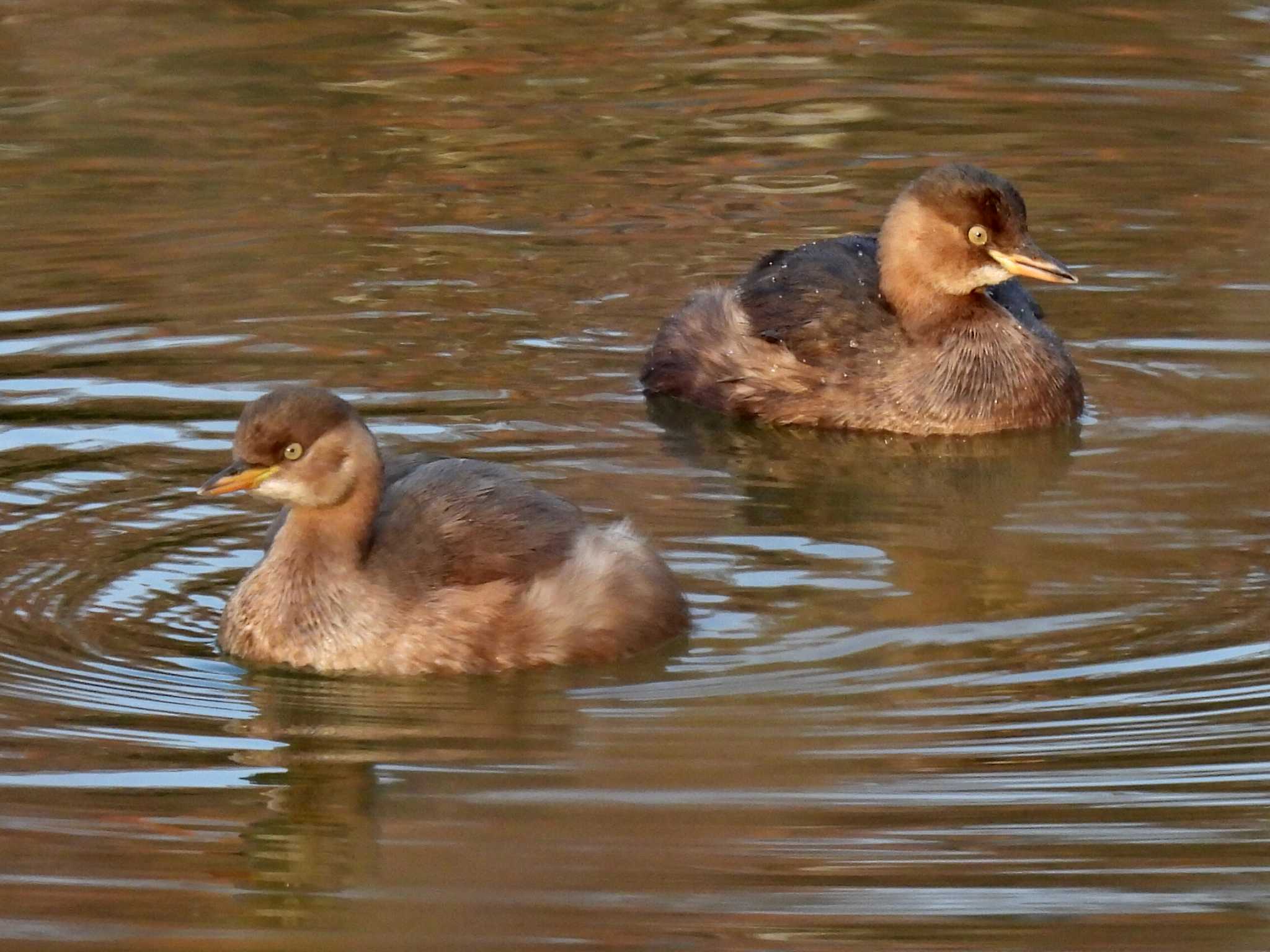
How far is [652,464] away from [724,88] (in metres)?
7.46

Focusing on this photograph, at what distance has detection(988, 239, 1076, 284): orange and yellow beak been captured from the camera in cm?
1202

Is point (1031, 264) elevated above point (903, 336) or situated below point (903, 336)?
above

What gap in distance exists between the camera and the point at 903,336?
12.3 metres

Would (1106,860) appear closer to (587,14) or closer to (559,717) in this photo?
(559,717)

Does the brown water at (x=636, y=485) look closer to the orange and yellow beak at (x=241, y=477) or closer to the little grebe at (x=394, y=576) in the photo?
the little grebe at (x=394, y=576)

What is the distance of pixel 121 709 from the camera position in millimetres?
8109

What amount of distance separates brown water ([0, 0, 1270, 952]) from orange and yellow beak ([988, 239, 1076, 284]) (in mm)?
639

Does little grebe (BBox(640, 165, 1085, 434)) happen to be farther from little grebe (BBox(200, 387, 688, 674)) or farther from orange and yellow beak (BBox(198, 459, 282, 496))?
orange and yellow beak (BBox(198, 459, 282, 496))

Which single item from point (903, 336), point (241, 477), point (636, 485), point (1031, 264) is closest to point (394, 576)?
point (241, 477)

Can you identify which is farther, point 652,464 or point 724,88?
point 724,88

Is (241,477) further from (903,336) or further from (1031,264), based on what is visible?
(1031,264)

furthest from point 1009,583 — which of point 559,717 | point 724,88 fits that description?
point 724,88

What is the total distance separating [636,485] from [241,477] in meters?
2.69

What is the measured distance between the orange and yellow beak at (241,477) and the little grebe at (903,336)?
4.21m
